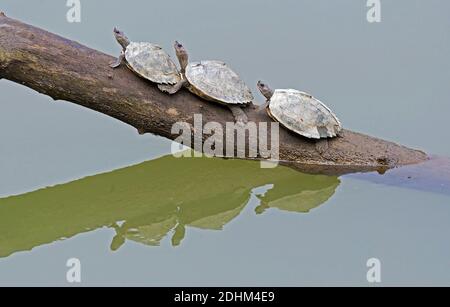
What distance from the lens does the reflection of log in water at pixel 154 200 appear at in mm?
4535

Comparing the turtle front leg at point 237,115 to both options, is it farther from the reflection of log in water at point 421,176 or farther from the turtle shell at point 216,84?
the reflection of log in water at point 421,176

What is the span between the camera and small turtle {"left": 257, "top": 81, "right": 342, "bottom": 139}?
4.77 metres

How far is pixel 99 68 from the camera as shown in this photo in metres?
4.62

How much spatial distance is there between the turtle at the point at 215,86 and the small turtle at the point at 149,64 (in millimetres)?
62

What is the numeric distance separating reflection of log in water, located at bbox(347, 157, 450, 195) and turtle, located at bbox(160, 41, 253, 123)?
0.99m

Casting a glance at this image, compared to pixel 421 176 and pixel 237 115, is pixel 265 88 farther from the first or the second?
pixel 421 176

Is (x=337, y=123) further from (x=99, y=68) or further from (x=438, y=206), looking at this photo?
(x=99, y=68)

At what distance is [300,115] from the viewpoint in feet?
15.7

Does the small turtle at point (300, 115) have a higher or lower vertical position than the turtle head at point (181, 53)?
lower

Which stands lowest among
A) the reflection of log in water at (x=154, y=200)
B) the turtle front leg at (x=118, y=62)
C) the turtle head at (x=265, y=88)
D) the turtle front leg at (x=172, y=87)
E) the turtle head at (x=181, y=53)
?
the reflection of log in water at (x=154, y=200)

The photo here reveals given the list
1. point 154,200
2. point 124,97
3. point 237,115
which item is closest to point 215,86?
point 237,115

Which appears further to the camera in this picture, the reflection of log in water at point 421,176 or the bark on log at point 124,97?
the reflection of log in water at point 421,176

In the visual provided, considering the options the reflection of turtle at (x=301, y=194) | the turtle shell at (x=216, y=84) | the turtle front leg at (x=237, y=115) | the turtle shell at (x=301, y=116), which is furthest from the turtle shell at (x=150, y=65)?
the reflection of turtle at (x=301, y=194)

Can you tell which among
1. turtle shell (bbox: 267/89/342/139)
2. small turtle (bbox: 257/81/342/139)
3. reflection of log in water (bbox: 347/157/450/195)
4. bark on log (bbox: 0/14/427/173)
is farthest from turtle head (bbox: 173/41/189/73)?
reflection of log in water (bbox: 347/157/450/195)
